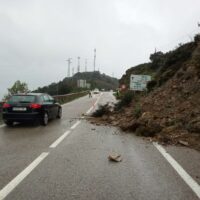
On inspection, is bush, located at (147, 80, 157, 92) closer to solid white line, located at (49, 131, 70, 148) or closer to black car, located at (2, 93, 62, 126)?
black car, located at (2, 93, 62, 126)

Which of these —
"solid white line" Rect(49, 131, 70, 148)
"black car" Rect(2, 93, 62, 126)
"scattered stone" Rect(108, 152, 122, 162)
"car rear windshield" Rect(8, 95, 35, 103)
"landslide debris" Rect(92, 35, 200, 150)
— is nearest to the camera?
"scattered stone" Rect(108, 152, 122, 162)

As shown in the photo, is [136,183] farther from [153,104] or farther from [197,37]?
[197,37]

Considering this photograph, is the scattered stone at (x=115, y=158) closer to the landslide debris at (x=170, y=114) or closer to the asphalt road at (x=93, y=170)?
the asphalt road at (x=93, y=170)

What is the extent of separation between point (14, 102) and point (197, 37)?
18266mm

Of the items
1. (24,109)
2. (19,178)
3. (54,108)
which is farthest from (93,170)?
(54,108)

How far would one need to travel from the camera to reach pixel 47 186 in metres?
6.23

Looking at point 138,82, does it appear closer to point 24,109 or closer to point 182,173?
point 24,109

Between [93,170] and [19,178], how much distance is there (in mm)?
1517

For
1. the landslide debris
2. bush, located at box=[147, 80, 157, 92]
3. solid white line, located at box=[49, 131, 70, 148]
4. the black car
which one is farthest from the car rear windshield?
bush, located at box=[147, 80, 157, 92]

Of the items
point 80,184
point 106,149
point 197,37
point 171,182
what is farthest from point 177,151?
point 197,37

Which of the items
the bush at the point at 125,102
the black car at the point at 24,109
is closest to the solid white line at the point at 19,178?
the black car at the point at 24,109

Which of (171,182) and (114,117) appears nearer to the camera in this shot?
(171,182)

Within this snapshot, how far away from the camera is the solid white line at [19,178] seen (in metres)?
5.85

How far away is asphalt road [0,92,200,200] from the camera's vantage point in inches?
232
